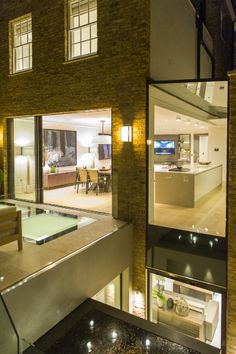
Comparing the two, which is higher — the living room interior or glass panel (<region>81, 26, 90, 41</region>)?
glass panel (<region>81, 26, 90, 41</region>)

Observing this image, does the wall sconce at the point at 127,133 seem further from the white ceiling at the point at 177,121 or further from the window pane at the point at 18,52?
the window pane at the point at 18,52

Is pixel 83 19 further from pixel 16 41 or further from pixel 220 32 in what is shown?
pixel 220 32

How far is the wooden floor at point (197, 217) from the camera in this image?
18.1 ft

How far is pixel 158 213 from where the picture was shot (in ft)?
21.9

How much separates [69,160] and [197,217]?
22.3ft

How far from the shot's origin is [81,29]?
6664 mm

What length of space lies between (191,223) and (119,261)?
172 centimetres

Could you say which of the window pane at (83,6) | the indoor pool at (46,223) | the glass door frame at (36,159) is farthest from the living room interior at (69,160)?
the window pane at (83,6)

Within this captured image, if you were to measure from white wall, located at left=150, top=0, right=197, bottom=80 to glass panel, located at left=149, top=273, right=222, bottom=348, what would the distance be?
14.8 ft

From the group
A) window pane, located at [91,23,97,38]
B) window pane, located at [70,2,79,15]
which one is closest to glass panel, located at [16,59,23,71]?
window pane, located at [70,2,79,15]

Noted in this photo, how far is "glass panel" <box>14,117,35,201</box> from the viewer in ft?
26.2

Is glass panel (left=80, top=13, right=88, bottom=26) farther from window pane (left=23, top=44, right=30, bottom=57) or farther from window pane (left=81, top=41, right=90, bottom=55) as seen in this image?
window pane (left=23, top=44, right=30, bottom=57)

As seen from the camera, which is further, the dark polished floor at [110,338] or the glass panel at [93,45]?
the glass panel at [93,45]

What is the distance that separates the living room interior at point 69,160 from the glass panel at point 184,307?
211 centimetres
